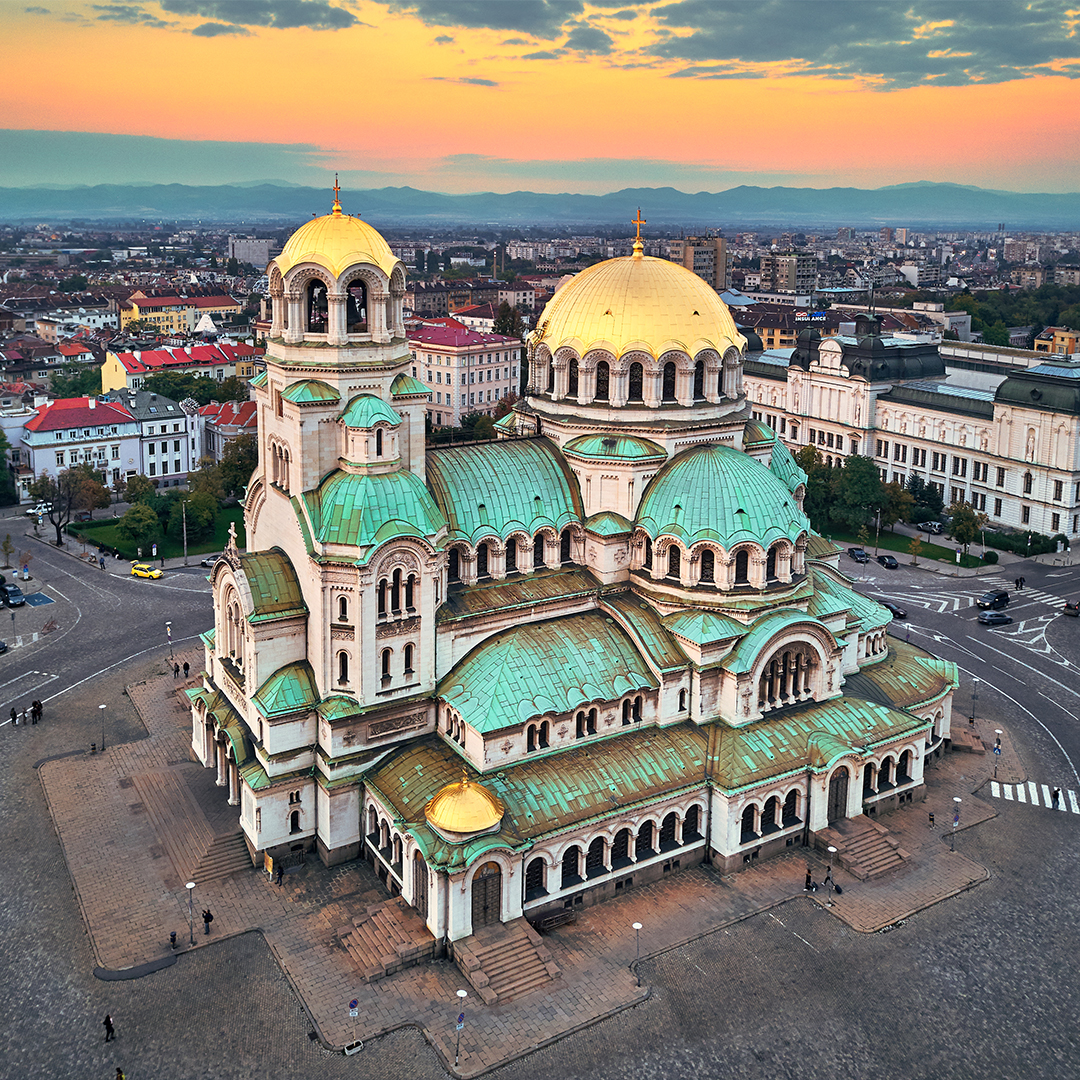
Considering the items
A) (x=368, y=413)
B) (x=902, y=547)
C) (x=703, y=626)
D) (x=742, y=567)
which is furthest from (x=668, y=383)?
(x=902, y=547)

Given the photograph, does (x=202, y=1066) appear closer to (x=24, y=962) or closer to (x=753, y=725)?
(x=24, y=962)

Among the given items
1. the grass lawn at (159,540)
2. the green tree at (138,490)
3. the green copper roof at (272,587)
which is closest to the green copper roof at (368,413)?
the green copper roof at (272,587)

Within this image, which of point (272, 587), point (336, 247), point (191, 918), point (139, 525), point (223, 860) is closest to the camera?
point (191, 918)

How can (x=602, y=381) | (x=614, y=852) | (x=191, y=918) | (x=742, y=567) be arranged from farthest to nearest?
(x=602, y=381) → (x=742, y=567) → (x=614, y=852) → (x=191, y=918)

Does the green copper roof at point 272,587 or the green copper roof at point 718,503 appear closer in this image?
the green copper roof at point 272,587

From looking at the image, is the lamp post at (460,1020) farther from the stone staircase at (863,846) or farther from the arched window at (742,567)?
the arched window at (742,567)

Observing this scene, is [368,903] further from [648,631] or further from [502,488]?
[502,488]
